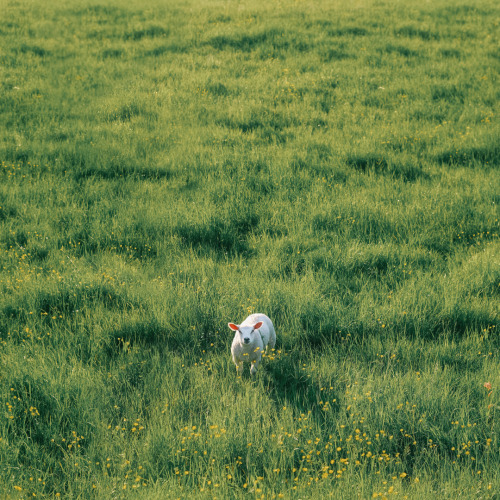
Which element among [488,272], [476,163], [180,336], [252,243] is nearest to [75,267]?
[180,336]

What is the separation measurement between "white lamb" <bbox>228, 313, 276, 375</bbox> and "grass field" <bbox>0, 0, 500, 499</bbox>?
0.11m

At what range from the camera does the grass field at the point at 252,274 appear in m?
3.18

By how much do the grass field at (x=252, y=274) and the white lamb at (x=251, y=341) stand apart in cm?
11

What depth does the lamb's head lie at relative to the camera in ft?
12.2

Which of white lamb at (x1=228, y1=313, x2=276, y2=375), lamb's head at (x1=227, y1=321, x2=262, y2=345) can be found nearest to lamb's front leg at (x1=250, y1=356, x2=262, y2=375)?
white lamb at (x1=228, y1=313, x2=276, y2=375)

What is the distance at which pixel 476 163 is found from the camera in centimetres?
754

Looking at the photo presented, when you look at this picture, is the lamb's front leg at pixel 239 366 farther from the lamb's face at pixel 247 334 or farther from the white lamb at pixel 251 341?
the lamb's face at pixel 247 334

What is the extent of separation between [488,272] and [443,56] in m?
8.82

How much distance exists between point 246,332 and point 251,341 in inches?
3.3

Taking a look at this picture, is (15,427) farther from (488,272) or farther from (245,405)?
(488,272)

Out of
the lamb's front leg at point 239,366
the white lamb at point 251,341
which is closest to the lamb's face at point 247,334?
the white lamb at point 251,341

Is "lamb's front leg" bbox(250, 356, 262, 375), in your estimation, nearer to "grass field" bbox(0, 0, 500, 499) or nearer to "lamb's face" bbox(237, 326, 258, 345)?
"grass field" bbox(0, 0, 500, 499)

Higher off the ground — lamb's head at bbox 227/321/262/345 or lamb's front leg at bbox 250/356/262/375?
lamb's head at bbox 227/321/262/345

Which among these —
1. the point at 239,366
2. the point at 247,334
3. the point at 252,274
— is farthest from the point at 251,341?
the point at 252,274
